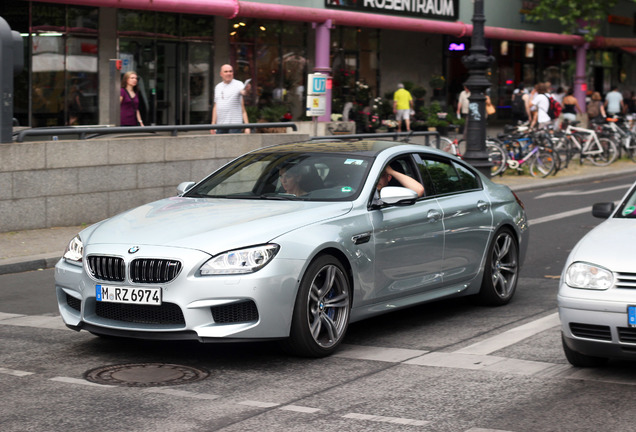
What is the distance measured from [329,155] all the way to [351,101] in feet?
80.8

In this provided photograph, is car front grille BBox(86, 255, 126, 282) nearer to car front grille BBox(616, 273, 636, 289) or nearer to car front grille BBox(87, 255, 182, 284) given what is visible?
car front grille BBox(87, 255, 182, 284)

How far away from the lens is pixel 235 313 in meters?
6.91

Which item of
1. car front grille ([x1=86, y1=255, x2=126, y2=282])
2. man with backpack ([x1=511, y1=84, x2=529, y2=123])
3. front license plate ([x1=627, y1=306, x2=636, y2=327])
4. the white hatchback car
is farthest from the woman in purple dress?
man with backpack ([x1=511, y1=84, x2=529, y2=123])

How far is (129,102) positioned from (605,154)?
46.5 ft

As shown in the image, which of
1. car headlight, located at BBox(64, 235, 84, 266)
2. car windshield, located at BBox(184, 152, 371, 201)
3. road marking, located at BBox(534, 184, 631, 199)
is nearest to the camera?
car headlight, located at BBox(64, 235, 84, 266)

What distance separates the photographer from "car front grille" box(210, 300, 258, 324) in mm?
A: 6887

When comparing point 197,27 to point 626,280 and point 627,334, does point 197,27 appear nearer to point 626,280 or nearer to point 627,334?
point 626,280

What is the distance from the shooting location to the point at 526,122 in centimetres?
2677

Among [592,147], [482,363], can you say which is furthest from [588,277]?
[592,147]

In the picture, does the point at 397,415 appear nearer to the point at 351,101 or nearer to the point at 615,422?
the point at 615,422

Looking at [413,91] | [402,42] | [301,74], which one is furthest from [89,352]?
[402,42]

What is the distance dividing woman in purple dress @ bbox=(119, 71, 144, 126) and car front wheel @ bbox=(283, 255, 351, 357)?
1052 centimetres

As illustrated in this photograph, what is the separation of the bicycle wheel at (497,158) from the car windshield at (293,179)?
15.3 metres

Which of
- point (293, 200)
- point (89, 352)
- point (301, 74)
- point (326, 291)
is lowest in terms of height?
point (89, 352)
